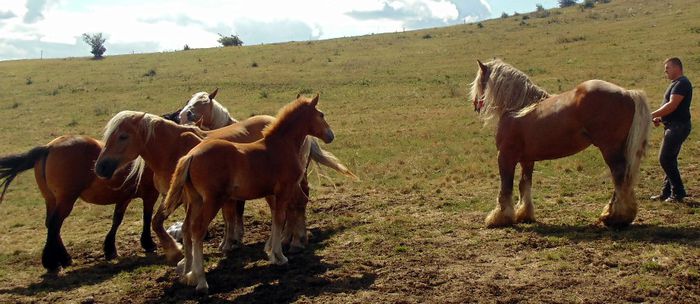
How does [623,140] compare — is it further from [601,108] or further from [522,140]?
[522,140]

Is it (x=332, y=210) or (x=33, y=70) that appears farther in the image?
(x=33, y=70)

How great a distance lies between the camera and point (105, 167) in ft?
24.2

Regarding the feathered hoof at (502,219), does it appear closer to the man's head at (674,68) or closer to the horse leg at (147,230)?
the man's head at (674,68)

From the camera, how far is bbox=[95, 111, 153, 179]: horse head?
7.39m

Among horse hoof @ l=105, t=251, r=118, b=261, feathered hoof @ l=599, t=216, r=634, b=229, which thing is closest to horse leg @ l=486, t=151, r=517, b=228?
feathered hoof @ l=599, t=216, r=634, b=229

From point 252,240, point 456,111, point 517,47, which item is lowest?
point 252,240

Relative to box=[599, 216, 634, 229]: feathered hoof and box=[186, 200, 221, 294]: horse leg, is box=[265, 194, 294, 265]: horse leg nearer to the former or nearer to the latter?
box=[186, 200, 221, 294]: horse leg

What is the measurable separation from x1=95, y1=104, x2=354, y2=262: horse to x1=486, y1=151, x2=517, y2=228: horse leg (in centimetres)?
266

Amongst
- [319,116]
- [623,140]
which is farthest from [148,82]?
[623,140]

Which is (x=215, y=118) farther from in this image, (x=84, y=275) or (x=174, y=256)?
(x=84, y=275)

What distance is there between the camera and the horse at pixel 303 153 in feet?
27.6

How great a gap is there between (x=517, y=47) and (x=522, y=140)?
2645cm

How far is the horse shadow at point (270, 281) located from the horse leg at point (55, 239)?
71.7 inches

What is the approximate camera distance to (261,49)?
42125mm
